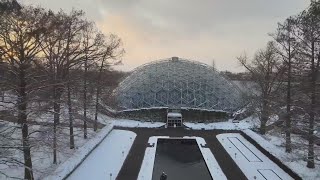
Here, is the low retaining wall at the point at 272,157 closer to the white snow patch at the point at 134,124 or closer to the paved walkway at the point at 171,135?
the paved walkway at the point at 171,135

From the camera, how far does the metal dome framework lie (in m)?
54.9

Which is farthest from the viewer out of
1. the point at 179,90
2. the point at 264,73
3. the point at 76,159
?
the point at 179,90

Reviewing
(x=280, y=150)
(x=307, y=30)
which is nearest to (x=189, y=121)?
(x=280, y=150)

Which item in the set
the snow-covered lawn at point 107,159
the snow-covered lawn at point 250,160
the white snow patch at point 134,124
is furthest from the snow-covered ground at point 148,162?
the white snow patch at point 134,124

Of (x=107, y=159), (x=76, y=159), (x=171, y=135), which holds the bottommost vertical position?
(x=107, y=159)

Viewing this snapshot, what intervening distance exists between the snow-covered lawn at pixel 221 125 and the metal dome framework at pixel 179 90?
9.22ft

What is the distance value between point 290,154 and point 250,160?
135 inches

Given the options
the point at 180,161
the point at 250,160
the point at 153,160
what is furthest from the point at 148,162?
the point at 250,160

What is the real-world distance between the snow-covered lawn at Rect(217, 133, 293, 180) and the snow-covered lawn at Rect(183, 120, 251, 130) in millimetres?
5202

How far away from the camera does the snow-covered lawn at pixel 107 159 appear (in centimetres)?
2899

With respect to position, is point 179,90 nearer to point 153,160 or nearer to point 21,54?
point 153,160

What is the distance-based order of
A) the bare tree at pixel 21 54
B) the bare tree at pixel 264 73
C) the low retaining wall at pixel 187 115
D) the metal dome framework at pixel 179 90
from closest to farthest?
1. the bare tree at pixel 21 54
2. the bare tree at pixel 264 73
3. the low retaining wall at pixel 187 115
4. the metal dome framework at pixel 179 90

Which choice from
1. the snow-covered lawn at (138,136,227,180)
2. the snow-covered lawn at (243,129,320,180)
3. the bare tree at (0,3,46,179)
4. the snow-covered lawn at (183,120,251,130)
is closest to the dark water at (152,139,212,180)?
the snow-covered lawn at (138,136,227,180)

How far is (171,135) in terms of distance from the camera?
45875 millimetres
